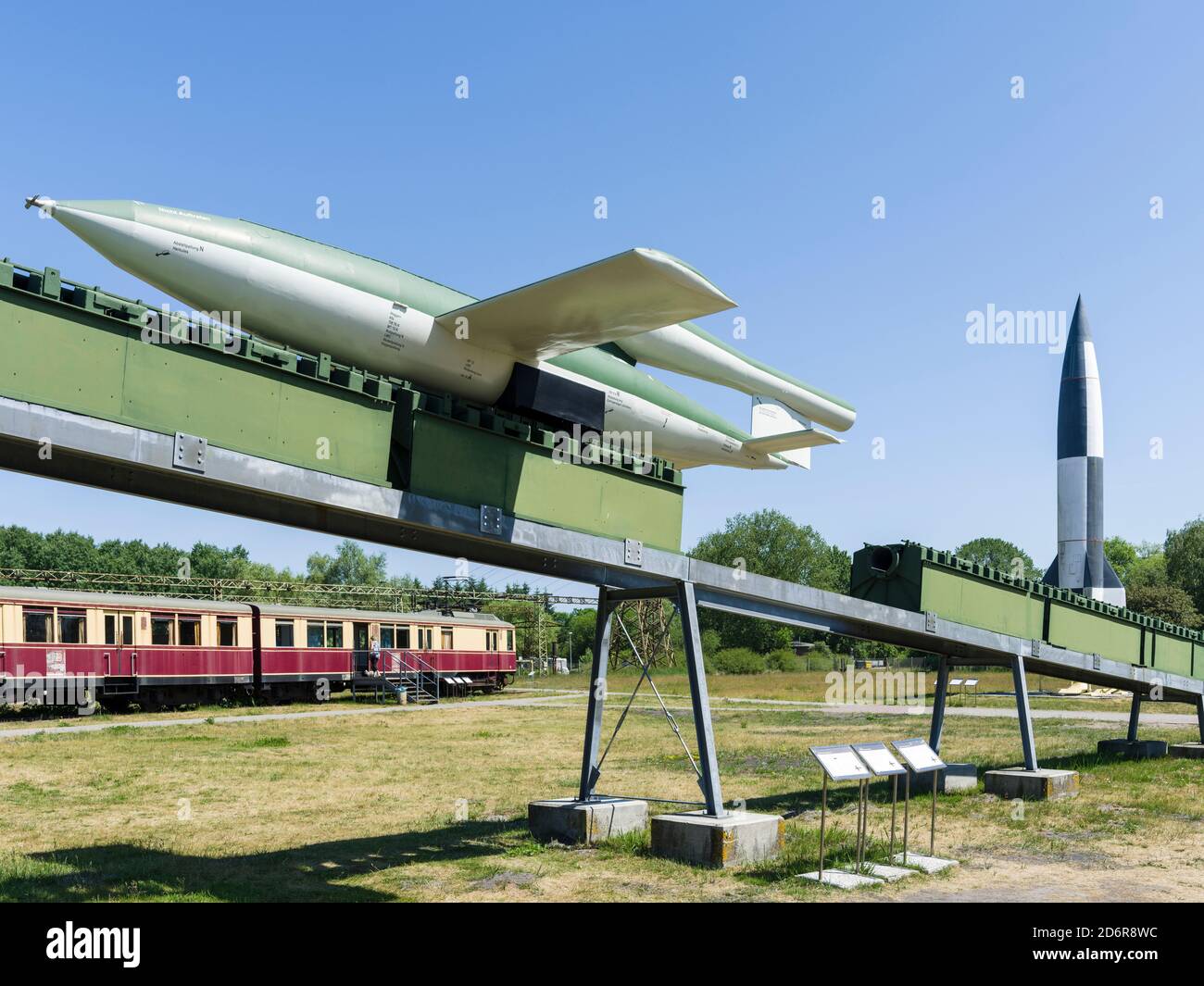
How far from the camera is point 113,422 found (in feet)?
25.3

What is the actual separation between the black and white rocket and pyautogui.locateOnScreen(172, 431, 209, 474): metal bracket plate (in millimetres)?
40471

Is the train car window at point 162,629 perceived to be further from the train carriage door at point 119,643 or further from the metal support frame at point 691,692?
the metal support frame at point 691,692

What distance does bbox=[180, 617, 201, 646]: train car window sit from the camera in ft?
106

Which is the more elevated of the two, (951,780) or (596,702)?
(596,702)

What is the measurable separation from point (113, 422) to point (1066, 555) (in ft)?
138

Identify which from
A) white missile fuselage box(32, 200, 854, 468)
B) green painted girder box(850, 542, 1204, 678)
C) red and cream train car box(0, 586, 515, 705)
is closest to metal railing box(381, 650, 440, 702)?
red and cream train car box(0, 586, 515, 705)

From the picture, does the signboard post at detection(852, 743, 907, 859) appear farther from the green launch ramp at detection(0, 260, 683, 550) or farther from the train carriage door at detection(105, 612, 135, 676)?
the train carriage door at detection(105, 612, 135, 676)

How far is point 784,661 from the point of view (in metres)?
77.9

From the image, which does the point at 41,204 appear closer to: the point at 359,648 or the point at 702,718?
the point at 702,718

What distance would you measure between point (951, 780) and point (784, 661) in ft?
202

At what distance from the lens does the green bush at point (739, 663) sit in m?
78.9

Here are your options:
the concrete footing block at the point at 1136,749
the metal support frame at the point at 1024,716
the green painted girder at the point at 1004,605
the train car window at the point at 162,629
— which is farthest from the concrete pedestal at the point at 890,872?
the train car window at the point at 162,629

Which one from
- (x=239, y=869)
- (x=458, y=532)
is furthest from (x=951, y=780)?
(x=239, y=869)

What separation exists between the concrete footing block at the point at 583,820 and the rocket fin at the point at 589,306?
5683mm
